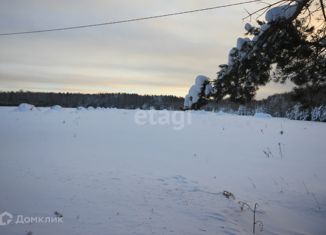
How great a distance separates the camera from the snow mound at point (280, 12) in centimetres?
568

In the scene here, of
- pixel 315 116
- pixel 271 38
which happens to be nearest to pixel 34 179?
pixel 271 38

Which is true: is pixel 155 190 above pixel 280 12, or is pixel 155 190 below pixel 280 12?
below

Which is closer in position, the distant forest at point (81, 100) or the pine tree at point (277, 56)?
the pine tree at point (277, 56)

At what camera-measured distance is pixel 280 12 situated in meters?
5.69

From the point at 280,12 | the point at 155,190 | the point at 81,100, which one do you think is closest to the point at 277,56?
the point at 280,12

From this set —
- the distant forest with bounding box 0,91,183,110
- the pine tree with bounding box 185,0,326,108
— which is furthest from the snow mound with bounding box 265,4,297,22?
the distant forest with bounding box 0,91,183,110

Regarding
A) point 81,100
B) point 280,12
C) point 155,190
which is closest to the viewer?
point 280,12

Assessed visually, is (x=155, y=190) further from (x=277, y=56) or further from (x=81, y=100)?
(x=81, y=100)

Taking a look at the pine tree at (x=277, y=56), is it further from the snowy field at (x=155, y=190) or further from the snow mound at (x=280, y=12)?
the snowy field at (x=155, y=190)

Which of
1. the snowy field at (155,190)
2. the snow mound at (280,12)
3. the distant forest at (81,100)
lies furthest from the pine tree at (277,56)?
the distant forest at (81,100)

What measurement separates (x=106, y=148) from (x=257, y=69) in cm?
753

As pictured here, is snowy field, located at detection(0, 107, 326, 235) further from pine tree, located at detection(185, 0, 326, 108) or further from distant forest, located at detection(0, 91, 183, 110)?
distant forest, located at detection(0, 91, 183, 110)

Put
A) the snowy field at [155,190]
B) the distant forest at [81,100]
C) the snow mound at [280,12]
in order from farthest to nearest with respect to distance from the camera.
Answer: the distant forest at [81,100] < the snow mound at [280,12] < the snowy field at [155,190]

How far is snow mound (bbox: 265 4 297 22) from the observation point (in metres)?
5.68
